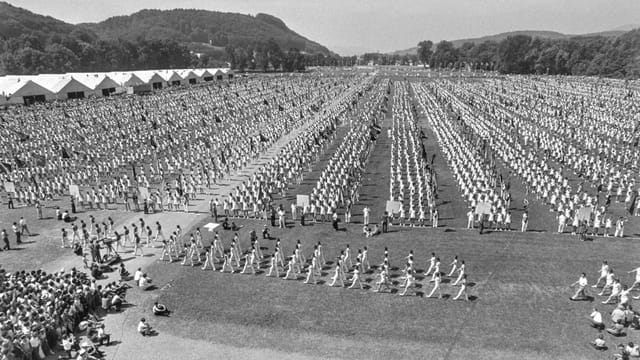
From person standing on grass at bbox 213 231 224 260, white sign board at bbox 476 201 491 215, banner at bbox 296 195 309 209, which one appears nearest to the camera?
person standing on grass at bbox 213 231 224 260

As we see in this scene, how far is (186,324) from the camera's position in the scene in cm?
1548

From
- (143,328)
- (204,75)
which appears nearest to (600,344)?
(143,328)

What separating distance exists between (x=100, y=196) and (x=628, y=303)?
1086 inches

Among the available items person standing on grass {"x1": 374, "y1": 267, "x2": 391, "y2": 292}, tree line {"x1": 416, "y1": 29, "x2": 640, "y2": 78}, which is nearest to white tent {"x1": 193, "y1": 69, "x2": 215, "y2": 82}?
tree line {"x1": 416, "y1": 29, "x2": 640, "y2": 78}

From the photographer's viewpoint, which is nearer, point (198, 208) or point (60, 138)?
point (198, 208)

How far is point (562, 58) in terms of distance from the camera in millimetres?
143500

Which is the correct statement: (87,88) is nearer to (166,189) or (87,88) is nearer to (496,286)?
(166,189)

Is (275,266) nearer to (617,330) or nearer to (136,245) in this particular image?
(136,245)

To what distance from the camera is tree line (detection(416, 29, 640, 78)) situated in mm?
122250

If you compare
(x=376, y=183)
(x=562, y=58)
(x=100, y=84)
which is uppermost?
(x=562, y=58)

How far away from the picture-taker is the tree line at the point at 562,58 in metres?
122

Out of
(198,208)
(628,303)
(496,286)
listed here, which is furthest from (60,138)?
(628,303)

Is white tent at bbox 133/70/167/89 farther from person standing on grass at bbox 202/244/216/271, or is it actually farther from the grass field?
person standing on grass at bbox 202/244/216/271

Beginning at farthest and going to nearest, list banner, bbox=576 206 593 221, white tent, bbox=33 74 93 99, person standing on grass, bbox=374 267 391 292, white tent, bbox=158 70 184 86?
white tent, bbox=158 70 184 86 < white tent, bbox=33 74 93 99 < banner, bbox=576 206 593 221 < person standing on grass, bbox=374 267 391 292
